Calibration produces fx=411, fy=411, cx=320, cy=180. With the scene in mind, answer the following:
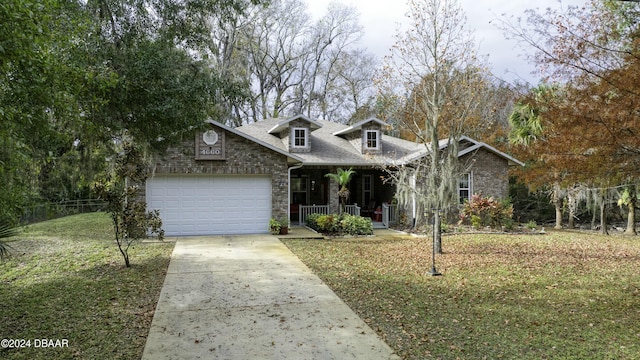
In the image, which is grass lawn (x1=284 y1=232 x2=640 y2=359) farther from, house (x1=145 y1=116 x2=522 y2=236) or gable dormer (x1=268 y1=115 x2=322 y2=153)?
gable dormer (x1=268 y1=115 x2=322 y2=153)

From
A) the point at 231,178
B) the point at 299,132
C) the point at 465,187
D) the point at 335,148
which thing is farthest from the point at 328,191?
the point at 465,187

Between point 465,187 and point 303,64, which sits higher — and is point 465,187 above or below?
below

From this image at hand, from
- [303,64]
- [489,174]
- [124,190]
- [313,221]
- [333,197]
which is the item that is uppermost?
[303,64]

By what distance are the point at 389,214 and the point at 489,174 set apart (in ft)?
14.4

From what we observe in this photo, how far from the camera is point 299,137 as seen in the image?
16.6 metres

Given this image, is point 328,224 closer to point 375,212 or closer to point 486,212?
point 375,212

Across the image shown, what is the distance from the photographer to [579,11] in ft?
20.5

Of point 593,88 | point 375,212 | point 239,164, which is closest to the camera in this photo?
point 593,88

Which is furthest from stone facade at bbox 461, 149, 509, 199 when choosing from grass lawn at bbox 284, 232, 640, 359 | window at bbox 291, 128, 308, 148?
window at bbox 291, 128, 308, 148

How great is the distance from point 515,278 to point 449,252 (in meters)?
2.79

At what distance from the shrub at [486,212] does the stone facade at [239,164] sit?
691cm

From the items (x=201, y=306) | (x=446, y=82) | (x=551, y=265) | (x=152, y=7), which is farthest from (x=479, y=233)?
(x=152, y=7)

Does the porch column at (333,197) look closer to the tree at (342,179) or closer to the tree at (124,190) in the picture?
the tree at (342,179)

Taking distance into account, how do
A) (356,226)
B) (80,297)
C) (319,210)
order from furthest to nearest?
(319,210) → (356,226) → (80,297)
